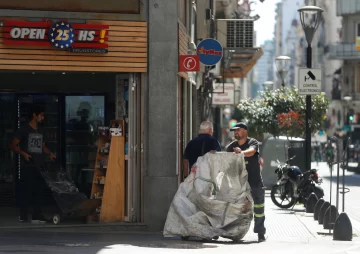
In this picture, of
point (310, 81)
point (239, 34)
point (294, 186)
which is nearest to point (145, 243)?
point (310, 81)

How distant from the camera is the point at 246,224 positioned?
50.2 ft

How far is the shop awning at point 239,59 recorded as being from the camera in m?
38.7

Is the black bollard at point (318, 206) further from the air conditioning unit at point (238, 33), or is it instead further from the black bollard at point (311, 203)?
the air conditioning unit at point (238, 33)

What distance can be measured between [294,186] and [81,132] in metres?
5.15

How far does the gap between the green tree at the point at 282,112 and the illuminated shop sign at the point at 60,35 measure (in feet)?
57.2

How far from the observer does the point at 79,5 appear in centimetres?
1616

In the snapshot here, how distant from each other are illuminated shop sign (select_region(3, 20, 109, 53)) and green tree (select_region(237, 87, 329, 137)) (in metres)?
17.4

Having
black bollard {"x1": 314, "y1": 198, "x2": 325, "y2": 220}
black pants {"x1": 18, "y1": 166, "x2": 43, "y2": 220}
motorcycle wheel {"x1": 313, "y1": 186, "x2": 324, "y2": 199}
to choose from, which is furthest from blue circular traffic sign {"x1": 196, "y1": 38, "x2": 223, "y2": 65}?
black pants {"x1": 18, "y1": 166, "x2": 43, "y2": 220}

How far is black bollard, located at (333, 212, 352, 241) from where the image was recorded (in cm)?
1584

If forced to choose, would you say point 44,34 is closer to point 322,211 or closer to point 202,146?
point 202,146

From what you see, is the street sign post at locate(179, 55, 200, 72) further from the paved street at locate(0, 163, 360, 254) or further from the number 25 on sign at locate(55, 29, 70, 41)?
the paved street at locate(0, 163, 360, 254)

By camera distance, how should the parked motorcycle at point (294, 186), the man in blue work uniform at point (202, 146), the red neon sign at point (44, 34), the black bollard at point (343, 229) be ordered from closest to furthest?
the red neon sign at point (44, 34) < the black bollard at point (343, 229) < the man in blue work uniform at point (202, 146) < the parked motorcycle at point (294, 186)

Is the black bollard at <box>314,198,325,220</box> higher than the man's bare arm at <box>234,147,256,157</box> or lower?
lower

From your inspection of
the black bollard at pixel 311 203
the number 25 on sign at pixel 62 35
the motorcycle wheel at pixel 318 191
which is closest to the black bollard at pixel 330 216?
the black bollard at pixel 311 203
